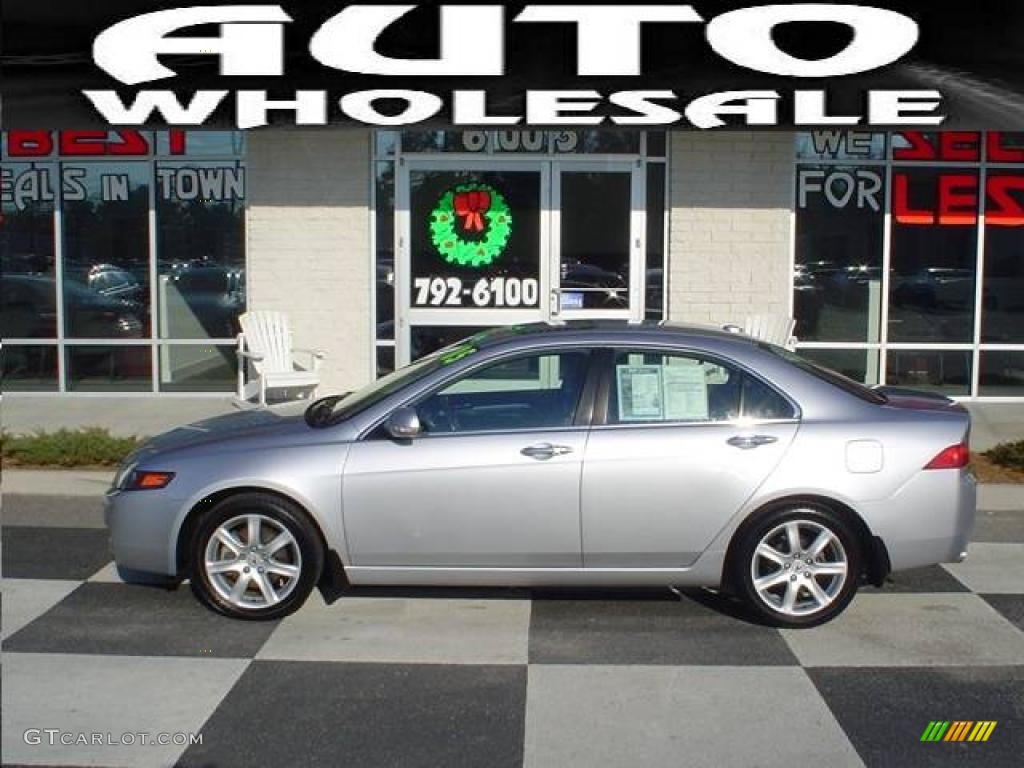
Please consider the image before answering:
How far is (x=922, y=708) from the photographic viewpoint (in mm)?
5395

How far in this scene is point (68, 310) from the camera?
45.7 ft

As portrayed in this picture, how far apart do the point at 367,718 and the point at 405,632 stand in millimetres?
1097

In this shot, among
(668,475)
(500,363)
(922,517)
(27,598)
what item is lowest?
(27,598)

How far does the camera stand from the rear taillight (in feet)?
20.8

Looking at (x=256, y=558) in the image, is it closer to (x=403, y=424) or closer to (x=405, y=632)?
(x=405, y=632)

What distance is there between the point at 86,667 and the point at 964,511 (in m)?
4.34

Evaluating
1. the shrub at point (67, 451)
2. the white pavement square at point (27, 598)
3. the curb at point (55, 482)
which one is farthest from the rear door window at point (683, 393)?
the shrub at point (67, 451)

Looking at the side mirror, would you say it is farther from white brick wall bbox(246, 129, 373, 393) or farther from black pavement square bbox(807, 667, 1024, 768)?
white brick wall bbox(246, 129, 373, 393)

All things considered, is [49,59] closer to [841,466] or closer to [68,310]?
[68,310]

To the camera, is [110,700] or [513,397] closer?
[110,700]

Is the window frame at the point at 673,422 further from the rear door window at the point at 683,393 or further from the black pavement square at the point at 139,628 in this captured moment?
the black pavement square at the point at 139,628

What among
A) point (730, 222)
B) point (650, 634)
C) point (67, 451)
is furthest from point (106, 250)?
point (650, 634)

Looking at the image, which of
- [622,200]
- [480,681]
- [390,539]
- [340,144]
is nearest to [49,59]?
[340,144]

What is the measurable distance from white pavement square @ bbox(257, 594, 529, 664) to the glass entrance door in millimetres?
6350
